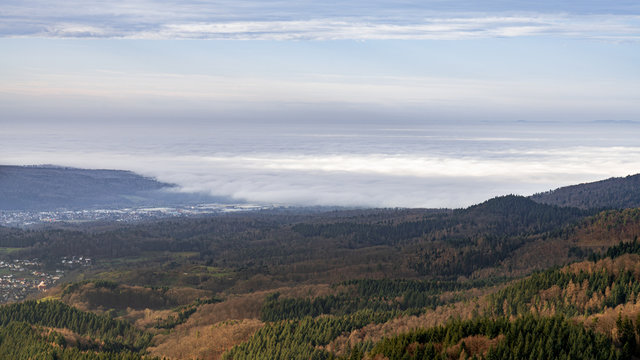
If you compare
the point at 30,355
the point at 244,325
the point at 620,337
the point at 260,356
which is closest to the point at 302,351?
the point at 260,356

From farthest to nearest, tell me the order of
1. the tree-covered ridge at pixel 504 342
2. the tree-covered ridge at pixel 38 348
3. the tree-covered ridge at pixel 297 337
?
the tree-covered ridge at pixel 297 337, the tree-covered ridge at pixel 38 348, the tree-covered ridge at pixel 504 342

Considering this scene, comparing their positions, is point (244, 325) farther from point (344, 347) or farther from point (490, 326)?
point (490, 326)

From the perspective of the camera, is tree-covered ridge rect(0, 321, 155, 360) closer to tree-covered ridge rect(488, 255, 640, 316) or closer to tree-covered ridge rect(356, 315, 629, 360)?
tree-covered ridge rect(356, 315, 629, 360)

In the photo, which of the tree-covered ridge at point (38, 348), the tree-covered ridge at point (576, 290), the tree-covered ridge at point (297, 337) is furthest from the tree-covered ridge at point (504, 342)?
the tree-covered ridge at point (38, 348)

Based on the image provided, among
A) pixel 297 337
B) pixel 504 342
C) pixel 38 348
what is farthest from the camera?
pixel 297 337

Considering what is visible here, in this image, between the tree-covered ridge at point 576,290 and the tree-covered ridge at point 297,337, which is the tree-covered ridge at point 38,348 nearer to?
the tree-covered ridge at point 297,337

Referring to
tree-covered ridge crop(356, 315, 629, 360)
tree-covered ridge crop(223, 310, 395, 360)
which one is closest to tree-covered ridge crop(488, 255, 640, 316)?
tree-covered ridge crop(356, 315, 629, 360)

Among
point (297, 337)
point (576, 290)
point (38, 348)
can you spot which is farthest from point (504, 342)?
point (38, 348)

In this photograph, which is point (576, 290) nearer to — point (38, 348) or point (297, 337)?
point (297, 337)

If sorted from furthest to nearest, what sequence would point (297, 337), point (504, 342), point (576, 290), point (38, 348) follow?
1. point (297, 337)
2. point (576, 290)
3. point (38, 348)
4. point (504, 342)

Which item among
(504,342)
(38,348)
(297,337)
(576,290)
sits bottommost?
(38,348)
